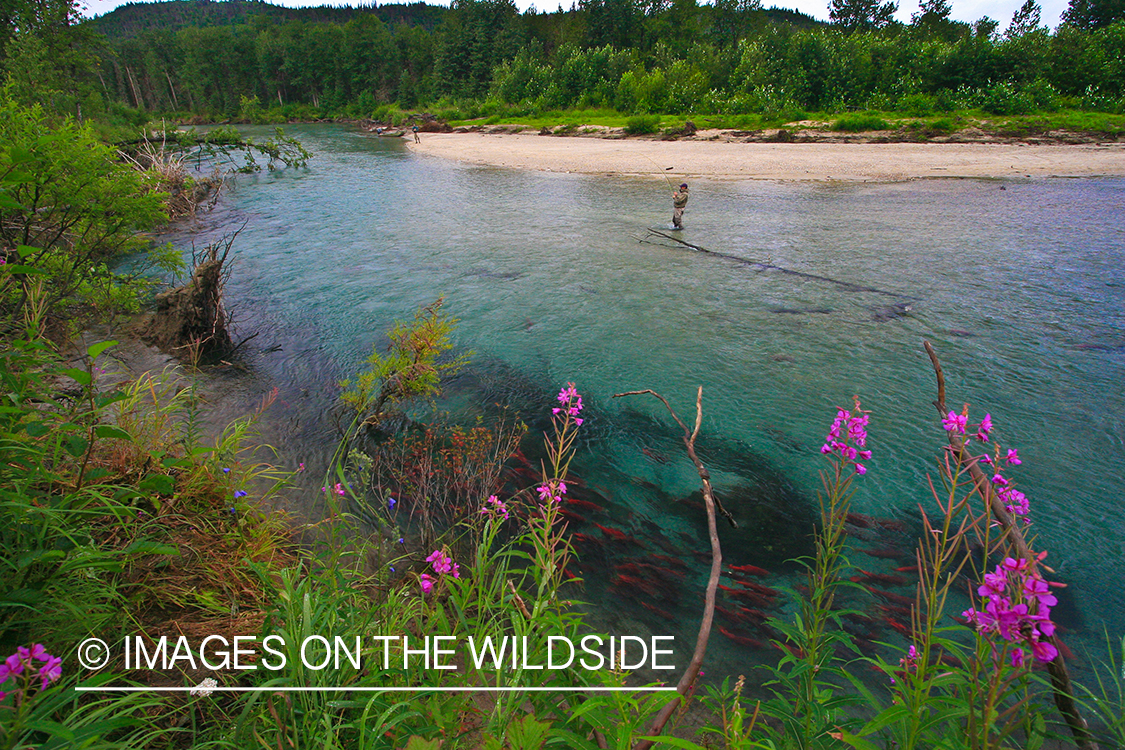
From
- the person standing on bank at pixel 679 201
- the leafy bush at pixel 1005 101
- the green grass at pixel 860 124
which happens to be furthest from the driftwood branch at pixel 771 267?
the leafy bush at pixel 1005 101

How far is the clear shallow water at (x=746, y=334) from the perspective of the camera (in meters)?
5.06

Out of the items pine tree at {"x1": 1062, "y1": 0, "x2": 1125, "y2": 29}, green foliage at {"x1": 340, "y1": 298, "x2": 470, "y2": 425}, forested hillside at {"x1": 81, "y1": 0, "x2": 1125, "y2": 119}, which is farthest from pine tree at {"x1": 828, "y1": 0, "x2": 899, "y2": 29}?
green foliage at {"x1": 340, "y1": 298, "x2": 470, "y2": 425}

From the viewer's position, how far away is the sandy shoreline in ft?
67.2

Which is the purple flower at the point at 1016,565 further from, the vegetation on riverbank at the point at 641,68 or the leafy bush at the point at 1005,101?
the leafy bush at the point at 1005,101

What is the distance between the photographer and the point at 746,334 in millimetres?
8297

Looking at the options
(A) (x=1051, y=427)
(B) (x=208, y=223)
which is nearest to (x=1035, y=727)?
(A) (x=1051, y=427)

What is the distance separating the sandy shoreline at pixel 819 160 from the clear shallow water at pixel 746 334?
426 cm

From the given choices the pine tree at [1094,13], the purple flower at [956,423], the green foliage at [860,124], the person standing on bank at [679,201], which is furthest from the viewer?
the pine tree at [1094,13]

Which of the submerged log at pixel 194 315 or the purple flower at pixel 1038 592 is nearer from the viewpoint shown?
the purple flower at pixel 1038 592

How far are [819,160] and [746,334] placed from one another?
60.8 ft

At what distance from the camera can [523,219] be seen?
15.4 metres

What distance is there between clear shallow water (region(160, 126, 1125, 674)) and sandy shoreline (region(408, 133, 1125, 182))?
4261 mm

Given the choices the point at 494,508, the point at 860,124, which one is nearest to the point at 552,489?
the point at 494,508

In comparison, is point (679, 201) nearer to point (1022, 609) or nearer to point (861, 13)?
point (1022, 609)
